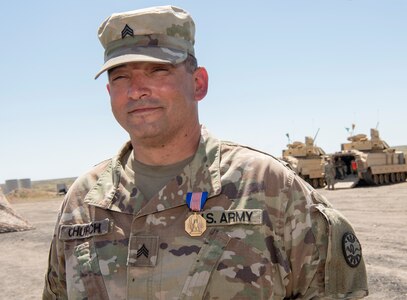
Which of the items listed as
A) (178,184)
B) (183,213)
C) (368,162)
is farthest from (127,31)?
(368,162)

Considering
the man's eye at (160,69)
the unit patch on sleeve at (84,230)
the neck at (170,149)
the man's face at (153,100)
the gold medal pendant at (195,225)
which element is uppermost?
the man's eye at (160,69)

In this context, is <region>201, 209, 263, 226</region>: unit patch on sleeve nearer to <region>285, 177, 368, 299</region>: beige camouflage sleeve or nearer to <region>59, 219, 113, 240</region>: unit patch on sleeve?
<region>285, 177, 368, 299</region>: beige camouflage sleeve

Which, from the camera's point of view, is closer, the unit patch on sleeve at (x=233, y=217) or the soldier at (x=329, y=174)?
the unit patch on sleeve at (x=233, y=217)

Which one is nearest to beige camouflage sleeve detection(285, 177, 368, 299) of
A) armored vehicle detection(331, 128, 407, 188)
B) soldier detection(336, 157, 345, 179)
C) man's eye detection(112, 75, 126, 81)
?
man's eye detection(112, 75, 126, 81)

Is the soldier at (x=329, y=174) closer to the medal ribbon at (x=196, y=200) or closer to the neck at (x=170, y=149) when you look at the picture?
the neck at (x=170, y=149)

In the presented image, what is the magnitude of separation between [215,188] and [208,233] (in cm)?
17

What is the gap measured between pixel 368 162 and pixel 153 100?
86.0 ft

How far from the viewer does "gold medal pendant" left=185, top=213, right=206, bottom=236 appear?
2068 millimetres

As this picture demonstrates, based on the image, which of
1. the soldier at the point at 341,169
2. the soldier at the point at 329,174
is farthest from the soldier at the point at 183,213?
the soldier at the point at 341,169

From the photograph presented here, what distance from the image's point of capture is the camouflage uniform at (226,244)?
79.4 inches

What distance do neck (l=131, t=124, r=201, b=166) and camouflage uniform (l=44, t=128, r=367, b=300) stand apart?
0.05 meters

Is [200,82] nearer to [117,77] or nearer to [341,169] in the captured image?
[117,77]

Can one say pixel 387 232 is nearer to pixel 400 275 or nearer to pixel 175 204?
pixel 400 275

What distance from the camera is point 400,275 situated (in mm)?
7051
